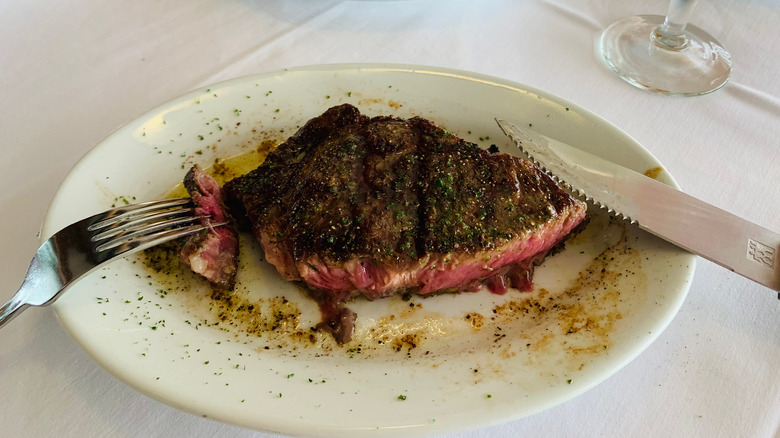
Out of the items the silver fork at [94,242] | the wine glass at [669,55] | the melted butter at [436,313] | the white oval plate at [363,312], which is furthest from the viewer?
the wine glass at [669,55]

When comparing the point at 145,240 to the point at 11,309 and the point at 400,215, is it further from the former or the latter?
the point at 400,215

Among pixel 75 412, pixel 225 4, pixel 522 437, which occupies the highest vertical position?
pixel 225 4

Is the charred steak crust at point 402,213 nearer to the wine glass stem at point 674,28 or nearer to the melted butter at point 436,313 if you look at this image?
the melted butter at point 436,313

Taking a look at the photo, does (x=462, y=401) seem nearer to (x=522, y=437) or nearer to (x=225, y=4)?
(x=522, y=437)

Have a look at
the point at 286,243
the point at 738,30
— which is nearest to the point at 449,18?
the point at 738,30

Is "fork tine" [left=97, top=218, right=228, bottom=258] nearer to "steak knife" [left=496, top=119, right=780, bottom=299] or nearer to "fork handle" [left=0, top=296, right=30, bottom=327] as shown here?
"fork handle" [left=0, top=296, right=30, bottom=327]

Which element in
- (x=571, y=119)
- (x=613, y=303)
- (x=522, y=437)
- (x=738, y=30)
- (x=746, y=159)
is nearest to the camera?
(x=522, y=437)

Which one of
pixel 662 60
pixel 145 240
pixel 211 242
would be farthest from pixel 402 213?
pixel 662 60

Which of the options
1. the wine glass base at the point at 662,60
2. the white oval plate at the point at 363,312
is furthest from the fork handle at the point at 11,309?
the wine glass base at the point at 662,60
